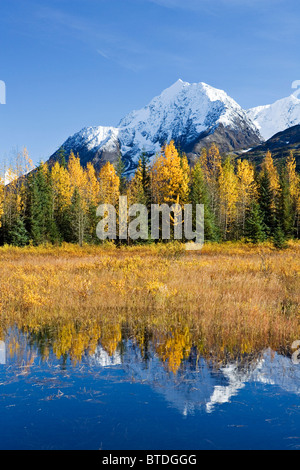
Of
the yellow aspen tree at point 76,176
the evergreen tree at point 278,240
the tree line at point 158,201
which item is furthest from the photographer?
the yellow aspen tree at point 76,176

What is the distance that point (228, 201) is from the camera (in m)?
40.8

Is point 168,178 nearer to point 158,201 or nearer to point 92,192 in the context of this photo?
point 158,201

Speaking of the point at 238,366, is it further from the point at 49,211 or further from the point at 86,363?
the point at 49,211

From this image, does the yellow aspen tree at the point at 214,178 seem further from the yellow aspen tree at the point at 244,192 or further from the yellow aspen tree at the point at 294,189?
the yellow aspen tree at the point at 294,189

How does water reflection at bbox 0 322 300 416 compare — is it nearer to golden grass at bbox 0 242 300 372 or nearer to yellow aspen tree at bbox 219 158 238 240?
golden grass at bbox 0 242 300 372

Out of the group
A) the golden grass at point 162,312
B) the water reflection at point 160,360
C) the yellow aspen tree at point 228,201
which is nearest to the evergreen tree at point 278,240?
the yellow aspen tree at point 228,201

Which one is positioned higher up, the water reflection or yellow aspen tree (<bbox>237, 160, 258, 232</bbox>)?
yellow aspen tree (<bbox>237, 160, 258, 232</bbox>)

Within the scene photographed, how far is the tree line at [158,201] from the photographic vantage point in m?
35.8

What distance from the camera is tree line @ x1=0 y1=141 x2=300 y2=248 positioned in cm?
3581

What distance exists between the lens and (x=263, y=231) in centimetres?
3762

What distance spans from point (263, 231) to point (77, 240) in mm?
20036

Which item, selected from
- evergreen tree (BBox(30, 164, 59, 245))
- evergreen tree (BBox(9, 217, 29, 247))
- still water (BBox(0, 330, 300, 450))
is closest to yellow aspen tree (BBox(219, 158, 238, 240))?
evergreen tree (BBox(30, 164, 59, 245))

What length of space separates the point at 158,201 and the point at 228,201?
890 cm

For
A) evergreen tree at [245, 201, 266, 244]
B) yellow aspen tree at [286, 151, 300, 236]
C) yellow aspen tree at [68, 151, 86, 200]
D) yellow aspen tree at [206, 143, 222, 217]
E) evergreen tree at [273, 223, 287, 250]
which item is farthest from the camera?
yellow aspen tree at [68, 151, 86, 200]
